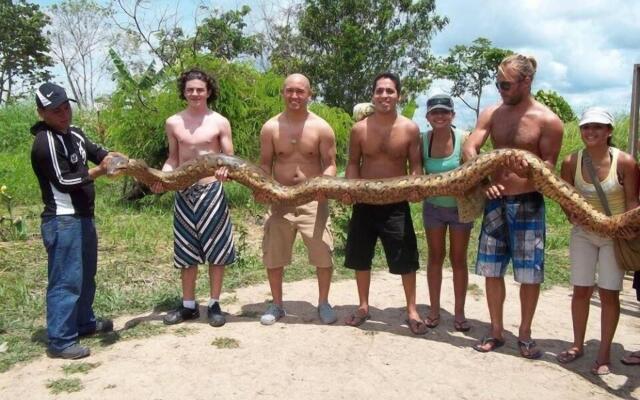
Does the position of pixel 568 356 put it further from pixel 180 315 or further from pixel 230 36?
pixel 230 36

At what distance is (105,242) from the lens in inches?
349

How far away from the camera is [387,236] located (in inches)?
208

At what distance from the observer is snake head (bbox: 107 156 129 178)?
4934 mm

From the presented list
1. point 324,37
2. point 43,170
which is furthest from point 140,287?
point 324,37

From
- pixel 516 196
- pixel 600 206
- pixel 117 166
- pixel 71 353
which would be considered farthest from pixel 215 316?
pixel 600 206

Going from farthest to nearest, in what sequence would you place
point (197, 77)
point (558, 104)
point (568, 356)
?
point (558, 104)
point (197, 77)
point (568, 356)

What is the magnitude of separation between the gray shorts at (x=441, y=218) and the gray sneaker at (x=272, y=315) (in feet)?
5.71

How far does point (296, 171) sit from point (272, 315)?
1.48 meters

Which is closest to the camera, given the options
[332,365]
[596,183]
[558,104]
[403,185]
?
[596,183]

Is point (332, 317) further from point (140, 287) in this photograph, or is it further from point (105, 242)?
point (105, 242)

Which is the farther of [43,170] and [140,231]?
[140,231]

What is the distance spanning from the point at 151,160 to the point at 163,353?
26.4 ft

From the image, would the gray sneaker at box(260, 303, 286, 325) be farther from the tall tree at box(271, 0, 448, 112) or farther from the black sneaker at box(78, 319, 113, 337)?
the tall tree at box(271, 0, 448, 112)

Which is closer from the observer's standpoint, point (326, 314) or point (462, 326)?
point (462, 326)
